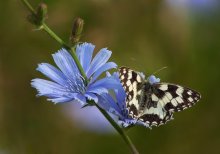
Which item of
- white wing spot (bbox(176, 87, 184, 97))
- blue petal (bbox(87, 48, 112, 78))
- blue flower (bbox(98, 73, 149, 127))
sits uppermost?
blue petal (bbox(87, 48, 112, 78))

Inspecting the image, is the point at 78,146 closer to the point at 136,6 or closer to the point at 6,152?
the point at 6,152

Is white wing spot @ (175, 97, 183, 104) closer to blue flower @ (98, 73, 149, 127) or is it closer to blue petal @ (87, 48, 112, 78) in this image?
blue flower @ (98, 73, 149, 127)

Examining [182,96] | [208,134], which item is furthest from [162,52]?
[182,96]

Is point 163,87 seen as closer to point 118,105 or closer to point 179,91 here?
point 179,91

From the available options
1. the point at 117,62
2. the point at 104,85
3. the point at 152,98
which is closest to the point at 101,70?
the point at 104,85

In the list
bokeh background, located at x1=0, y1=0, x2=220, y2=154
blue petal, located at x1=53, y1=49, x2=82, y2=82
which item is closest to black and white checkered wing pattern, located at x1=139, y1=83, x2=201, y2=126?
blue petal, located at x1=53, y1=49, x2=82, y2=82

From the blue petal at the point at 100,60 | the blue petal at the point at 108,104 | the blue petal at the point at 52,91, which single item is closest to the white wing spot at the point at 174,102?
Result: the blue petal at the point at 108,104
